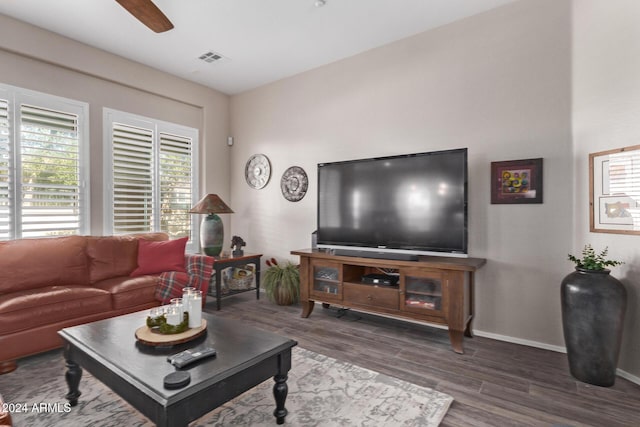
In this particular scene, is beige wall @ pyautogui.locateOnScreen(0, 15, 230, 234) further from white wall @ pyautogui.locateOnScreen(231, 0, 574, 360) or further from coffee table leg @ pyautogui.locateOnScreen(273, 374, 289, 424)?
coffee table leg @ pyautogui.locateOnScreen(273, 374, 289, 424)

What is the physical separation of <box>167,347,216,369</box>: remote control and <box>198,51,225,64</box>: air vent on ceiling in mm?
3431

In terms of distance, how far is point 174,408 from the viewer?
1.23 m

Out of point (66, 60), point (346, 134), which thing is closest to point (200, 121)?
point (66, 60)

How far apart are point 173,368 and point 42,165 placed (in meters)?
3.07

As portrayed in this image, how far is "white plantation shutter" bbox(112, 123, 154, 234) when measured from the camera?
151 inches

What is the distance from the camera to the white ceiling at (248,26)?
9.48ft

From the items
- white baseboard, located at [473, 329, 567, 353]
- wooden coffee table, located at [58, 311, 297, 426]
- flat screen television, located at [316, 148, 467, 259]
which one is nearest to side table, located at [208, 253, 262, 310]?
flat screen television, located at [316, 148, 467, 259]

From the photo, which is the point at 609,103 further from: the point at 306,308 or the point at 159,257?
the point at 159,257

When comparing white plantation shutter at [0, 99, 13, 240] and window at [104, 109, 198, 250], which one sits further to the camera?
window at [104, 109, 198, 250]

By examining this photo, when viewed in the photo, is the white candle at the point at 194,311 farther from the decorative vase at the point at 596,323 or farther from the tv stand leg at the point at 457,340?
the decorative vase at the point at 596,323

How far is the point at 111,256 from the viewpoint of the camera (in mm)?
3279

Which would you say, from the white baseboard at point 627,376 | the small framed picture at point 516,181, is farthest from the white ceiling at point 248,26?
the white baseboard at point 627,376

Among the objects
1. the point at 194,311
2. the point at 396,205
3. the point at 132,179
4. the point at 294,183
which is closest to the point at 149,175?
the point at 132,179

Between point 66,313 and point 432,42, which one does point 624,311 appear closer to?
point 432,42
